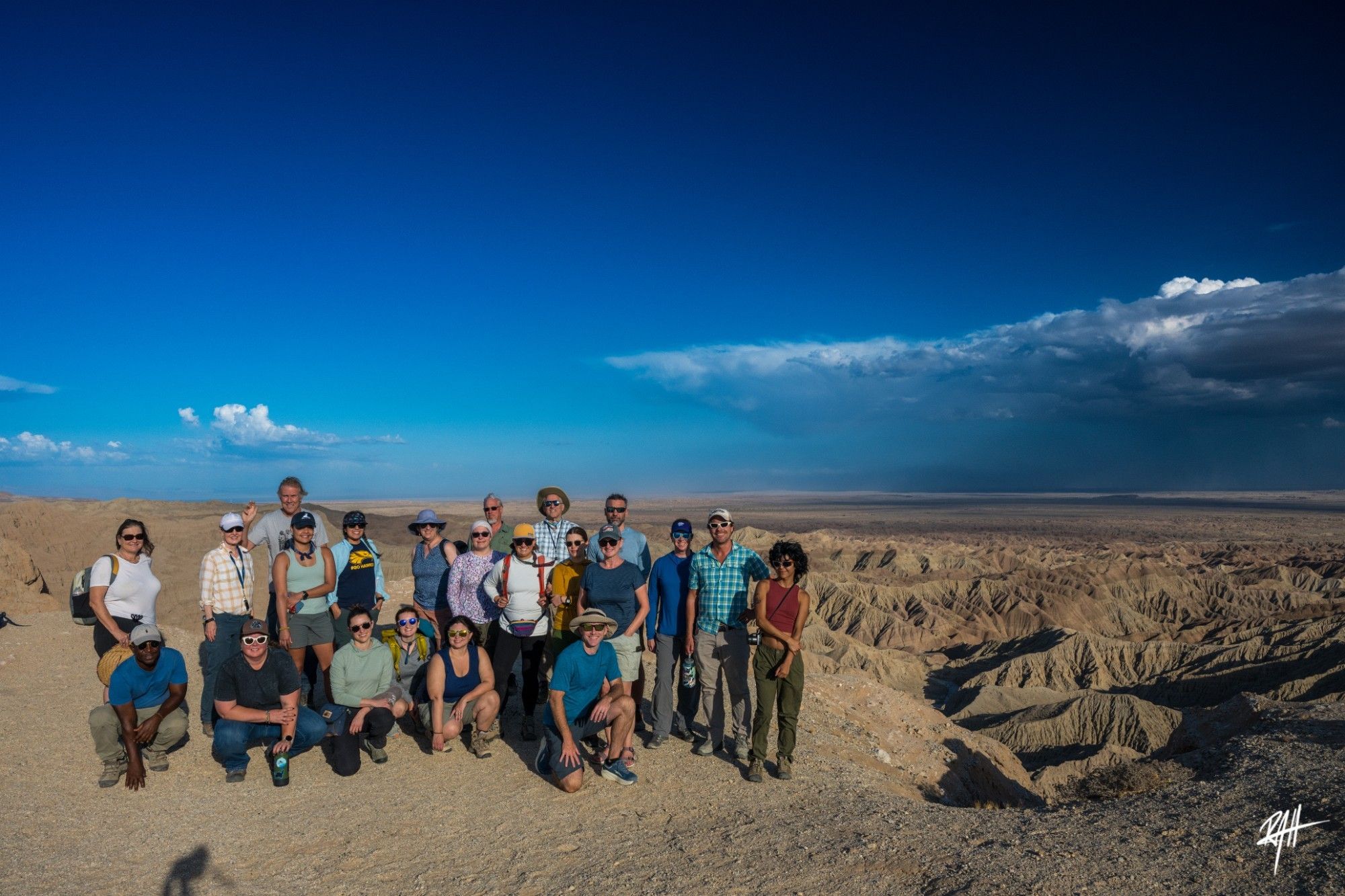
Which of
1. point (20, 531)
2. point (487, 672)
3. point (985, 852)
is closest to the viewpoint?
point (985, 852)

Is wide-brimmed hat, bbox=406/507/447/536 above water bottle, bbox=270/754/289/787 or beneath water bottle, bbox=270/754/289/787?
above

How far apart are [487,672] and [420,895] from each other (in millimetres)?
2364

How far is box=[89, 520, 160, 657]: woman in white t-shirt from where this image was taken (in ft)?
21.2

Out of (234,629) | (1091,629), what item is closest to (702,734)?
(234,629)

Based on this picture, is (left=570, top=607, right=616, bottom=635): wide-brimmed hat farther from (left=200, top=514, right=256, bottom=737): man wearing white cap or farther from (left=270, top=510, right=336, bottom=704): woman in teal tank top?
(left=200, top=514, right=256, bottom=737): man wearing white cap

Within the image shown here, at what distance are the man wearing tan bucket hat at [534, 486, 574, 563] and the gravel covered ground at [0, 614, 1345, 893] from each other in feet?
6.37

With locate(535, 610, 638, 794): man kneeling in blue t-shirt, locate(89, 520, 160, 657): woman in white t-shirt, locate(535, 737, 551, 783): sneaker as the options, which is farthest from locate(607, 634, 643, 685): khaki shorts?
locate(89, 520, 160, 657): woman in white t-shirt

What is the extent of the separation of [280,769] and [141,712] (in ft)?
4.51

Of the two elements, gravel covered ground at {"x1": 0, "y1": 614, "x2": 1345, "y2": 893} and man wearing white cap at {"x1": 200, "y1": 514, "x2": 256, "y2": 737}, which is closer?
gravel covered ground at {"x1": 0, "y1": 614, "x2": 1345, "y2": 893}

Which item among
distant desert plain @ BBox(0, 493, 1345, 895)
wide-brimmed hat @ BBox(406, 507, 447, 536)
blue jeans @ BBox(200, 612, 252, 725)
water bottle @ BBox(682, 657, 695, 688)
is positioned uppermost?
wide-brimmed hat @ BBox(406, 507, 447, 536)

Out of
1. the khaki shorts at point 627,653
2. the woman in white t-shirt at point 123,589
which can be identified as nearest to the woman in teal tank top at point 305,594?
the woman in white t-shirt at point 123,589

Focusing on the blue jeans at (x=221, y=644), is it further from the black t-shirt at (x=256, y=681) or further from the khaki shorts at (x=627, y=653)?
the khaki shorts at (x=627, y=653)

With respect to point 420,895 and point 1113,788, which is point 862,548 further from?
point 420,895

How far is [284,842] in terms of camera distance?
541cm
